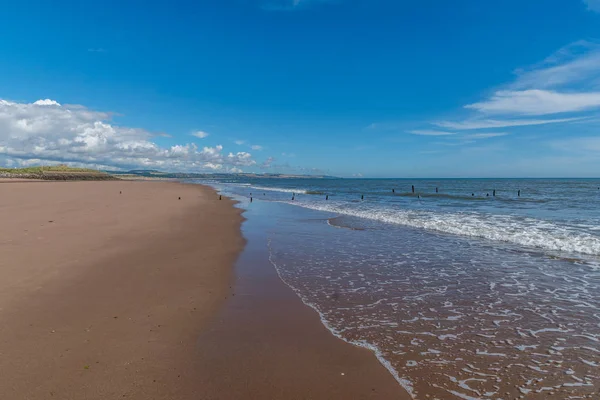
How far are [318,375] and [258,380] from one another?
830 millimetres

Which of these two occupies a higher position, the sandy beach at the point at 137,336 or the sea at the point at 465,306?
the sandy beach at the point at 137,336

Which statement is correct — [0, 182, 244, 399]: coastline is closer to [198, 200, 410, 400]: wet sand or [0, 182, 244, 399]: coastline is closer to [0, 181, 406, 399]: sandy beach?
[0, 181, 406, 399]: sandy beach

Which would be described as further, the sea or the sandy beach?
the sea

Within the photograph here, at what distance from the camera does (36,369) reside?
440 cm

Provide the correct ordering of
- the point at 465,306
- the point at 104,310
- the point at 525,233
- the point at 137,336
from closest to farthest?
1. the point at 137,336
2. the point at 104,310
3. the point at 465,306
4. the point at 525,233

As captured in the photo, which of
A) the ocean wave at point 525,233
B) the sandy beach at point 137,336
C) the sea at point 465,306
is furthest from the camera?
the ocean wave at point 525,233

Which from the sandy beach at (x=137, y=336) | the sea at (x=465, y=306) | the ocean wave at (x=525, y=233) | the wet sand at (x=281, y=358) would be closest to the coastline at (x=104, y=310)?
the sandy beach at (x=137, y=336)

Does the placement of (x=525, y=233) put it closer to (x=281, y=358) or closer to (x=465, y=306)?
(x=465, y=306)

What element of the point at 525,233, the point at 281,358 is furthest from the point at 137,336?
the point at 525,233

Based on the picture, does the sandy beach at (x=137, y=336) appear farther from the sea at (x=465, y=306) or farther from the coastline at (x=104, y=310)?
the sea at (x=465, y=306)

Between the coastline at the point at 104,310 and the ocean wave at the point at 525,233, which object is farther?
the ocean wave at the point at 525,233

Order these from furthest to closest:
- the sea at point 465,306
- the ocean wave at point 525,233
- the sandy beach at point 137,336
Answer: the ocean wave at point 525,233 → the sea at point 465,306 → the sandy beach at point 137,336

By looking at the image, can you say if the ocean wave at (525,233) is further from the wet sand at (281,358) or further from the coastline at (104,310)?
the wet sand at (281,358)

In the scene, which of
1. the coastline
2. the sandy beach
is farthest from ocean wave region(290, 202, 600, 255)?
the sandy beach
